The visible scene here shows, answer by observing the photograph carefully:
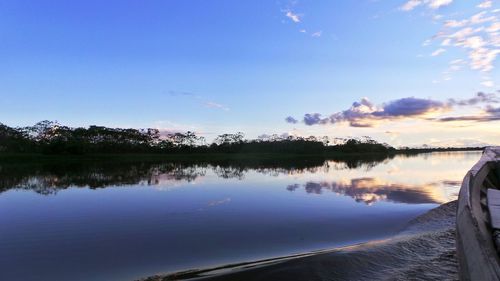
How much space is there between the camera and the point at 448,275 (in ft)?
Answer: 18.6

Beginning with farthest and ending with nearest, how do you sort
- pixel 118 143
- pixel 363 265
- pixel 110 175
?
1. pixel 118 143
2. pixel 110 175
3. pixel 363 265

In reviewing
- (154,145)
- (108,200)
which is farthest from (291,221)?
(154,145)

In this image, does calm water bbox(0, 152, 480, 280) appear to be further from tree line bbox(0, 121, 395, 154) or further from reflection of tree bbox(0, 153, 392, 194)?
tree line bbox(0, 121, 395, 154)

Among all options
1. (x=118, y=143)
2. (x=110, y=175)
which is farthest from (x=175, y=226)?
(x=118, y=143)

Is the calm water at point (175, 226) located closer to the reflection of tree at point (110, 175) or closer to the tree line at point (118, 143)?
the reflection of tree at point (110, 175)

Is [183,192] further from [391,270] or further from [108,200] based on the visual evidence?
[391,270]

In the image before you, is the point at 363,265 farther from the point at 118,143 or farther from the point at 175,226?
Answer: the point at 118,143

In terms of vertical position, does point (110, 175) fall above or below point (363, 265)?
above

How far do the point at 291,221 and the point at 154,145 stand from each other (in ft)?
297

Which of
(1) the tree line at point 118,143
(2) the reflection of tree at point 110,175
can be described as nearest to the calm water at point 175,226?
(2) the reflection of tree at point 110,175

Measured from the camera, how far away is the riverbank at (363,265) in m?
Result: 5.88

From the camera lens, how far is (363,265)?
20.9 ft

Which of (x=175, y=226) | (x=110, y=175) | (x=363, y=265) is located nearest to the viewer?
(x=363, y=265)

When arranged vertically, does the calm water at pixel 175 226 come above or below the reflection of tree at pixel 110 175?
below
